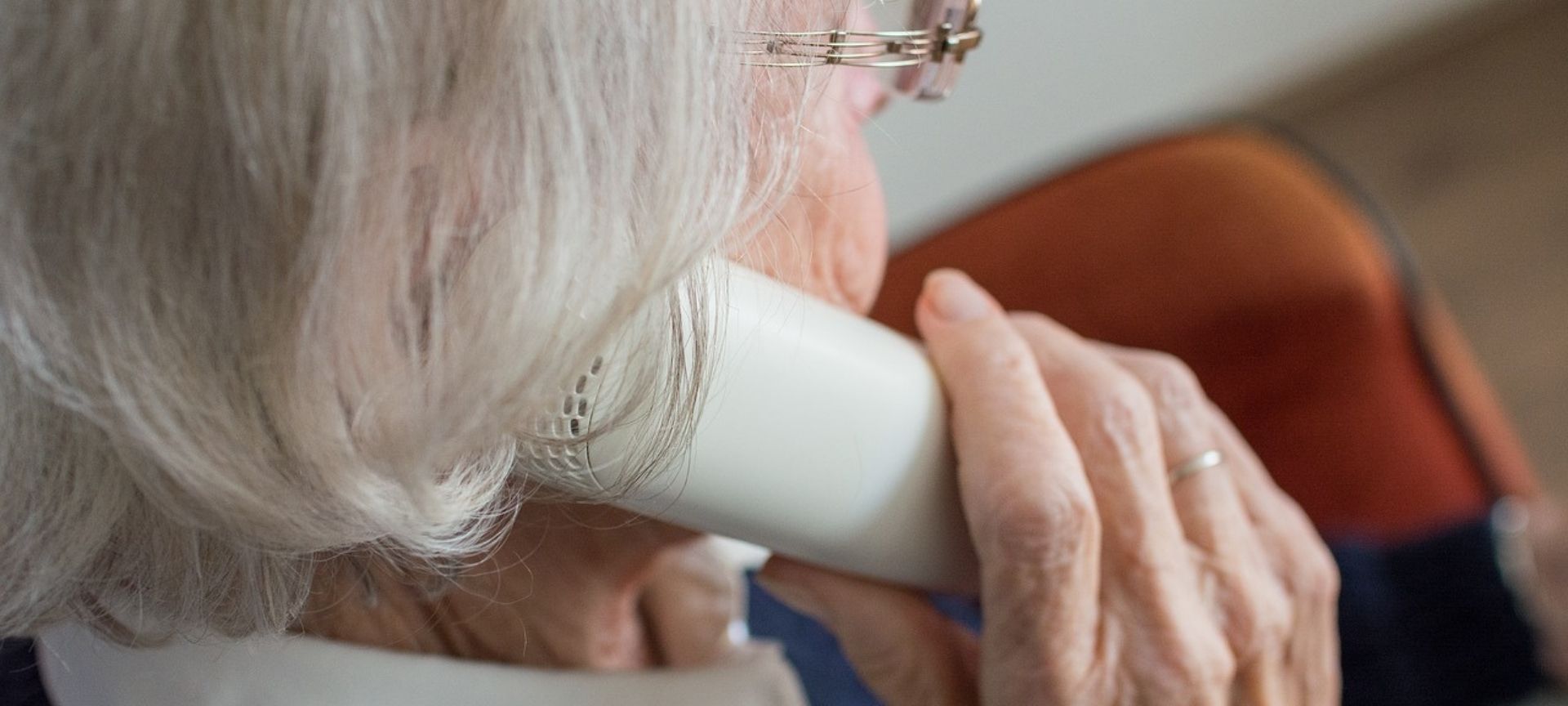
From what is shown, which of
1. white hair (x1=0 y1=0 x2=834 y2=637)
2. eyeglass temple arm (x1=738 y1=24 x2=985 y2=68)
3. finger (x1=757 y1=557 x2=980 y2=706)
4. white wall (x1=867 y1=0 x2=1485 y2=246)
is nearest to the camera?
white hair (x1=0 y1=0 x2=834 y2=637)

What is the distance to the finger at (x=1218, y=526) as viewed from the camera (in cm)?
72

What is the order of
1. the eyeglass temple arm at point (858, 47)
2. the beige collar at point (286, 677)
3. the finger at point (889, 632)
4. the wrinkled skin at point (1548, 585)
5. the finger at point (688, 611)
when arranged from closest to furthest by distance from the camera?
the eyeglass temple arm at point (858, 47)
the beige collar at point (286, 677)
the finger at point (889, 632)
the finger at point (688, 611)
the wrinkled skin at point (1548, 585)

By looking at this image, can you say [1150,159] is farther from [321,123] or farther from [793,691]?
[321,123]

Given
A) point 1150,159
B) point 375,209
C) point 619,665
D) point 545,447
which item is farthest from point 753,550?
point 375,209

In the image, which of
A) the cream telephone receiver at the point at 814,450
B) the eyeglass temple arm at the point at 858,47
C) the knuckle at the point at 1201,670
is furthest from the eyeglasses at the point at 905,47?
the knuckle at the point at 1201,670

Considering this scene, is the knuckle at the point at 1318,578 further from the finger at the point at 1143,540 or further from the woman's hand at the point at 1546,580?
the woman's hand at the point at 1546,580

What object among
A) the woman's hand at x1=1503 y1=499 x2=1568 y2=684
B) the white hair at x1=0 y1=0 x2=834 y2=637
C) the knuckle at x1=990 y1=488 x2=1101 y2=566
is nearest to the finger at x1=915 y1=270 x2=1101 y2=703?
the knuckle at x1=990 y1=488 x2=1101 y2=566

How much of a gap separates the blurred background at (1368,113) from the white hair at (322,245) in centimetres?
108

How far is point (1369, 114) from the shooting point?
222 centimetres

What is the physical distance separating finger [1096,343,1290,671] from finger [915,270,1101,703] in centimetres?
9

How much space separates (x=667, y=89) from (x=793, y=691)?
17.6 inches

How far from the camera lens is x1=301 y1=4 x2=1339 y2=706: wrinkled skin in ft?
2.07

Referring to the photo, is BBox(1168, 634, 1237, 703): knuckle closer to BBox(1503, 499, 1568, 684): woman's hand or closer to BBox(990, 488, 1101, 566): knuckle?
BBox(990, 488, 1101, 566): knuckle

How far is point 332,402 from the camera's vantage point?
43 centimetres
